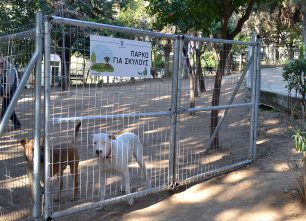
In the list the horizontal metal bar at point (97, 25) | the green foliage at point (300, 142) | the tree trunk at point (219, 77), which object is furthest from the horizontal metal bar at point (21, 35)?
the tree trunk at point (219, 77)

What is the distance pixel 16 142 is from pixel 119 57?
1955 mm

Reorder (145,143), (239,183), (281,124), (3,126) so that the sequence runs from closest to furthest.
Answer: (3,126) → (239,183) → (145,143) → (281,124)

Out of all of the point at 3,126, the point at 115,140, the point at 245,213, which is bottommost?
the point at 245,213

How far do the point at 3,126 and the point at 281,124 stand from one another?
6.53 metres

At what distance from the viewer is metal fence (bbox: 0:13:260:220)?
4270 mm

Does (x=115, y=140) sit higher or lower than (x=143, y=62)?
lower

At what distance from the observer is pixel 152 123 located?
32.5 ft

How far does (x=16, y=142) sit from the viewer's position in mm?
5598

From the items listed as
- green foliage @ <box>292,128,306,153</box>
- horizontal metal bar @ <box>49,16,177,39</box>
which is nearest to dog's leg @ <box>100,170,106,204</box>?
horizontal metal bar @ <box>49,16,177,39</box>

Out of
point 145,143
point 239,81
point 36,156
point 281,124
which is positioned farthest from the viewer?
point 281,124

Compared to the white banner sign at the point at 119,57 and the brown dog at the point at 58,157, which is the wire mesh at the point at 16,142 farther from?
the white banner sign at the point at 119,57

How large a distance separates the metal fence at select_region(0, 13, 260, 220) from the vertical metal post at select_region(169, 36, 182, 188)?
0.01 meters

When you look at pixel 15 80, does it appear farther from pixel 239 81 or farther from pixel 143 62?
pixel 239 81

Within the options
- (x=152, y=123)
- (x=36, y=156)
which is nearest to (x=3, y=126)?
(x=36, y=156)
